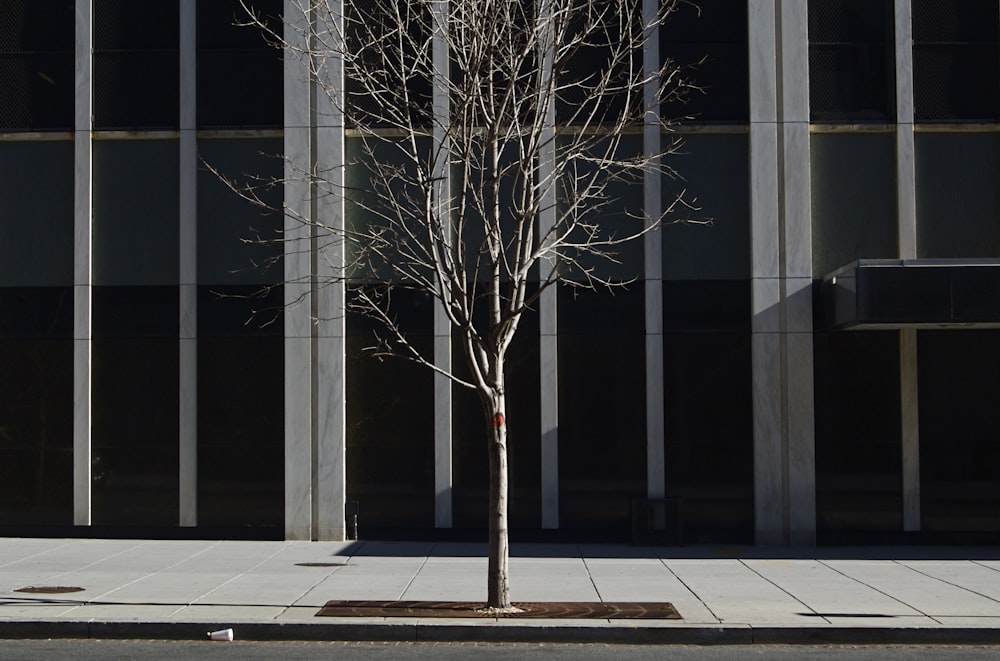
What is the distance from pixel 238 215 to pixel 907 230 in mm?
10185

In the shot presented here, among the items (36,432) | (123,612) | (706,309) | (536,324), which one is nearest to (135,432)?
(36,432)

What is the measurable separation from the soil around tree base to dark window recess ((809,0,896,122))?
30.0 ft

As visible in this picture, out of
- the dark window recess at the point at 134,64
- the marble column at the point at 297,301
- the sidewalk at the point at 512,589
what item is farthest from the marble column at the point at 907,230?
the dark window recess at the point at 134,64

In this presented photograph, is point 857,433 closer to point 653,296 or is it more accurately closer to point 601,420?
point 653,296

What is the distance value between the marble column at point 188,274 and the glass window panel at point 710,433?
7.21 meters

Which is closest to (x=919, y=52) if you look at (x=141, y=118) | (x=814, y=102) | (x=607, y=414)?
(x=814, y=102)

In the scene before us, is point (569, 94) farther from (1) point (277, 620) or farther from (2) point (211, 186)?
(1) point (277, 620)

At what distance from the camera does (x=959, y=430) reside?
1800 cm

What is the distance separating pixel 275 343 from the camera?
18531 millimetres

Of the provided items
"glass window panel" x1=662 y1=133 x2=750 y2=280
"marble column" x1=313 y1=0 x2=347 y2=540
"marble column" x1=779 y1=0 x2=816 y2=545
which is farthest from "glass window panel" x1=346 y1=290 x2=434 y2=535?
"marble column" x1=779 y1=0 x2=816 y2=545

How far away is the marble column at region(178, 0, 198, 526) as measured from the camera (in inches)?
723

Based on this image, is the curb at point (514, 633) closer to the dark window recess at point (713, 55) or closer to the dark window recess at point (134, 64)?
the dark window recess at point (713, 55)

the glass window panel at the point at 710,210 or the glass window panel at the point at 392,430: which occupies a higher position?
the glass window panel at the point at 710,210

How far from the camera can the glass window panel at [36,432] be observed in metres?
18.6
